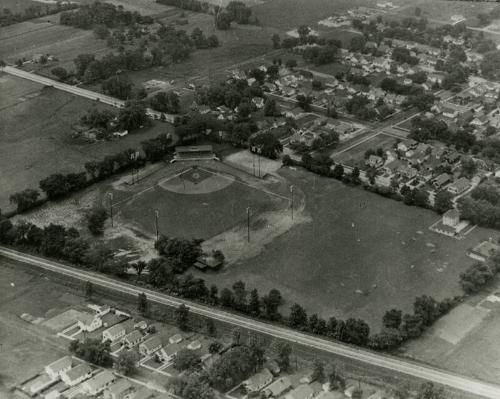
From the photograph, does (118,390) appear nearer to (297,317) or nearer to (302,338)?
(302,338)

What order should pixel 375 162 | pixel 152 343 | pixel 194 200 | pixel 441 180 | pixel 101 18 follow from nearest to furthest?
pixel 152 343, pixel 194 200, pixel 441 180, pixel 375 162, pixel 101 18

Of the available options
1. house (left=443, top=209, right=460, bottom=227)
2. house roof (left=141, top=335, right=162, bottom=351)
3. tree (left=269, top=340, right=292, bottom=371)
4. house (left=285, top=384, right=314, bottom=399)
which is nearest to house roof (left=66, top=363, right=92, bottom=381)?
house roof (left=141, top=335, right=162, bottom=351)

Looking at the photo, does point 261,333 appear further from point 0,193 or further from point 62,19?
point 62,19

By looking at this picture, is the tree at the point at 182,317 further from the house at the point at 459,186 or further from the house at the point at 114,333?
the house at the point at 459,186

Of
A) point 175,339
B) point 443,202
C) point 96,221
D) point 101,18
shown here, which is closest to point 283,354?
point 175,339

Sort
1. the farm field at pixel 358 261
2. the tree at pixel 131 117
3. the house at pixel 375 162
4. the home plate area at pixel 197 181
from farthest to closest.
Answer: the tree at pixel 131 117 < the house at pixel 375 162 < the home plate area at pixel 197 181 < the farm field at pixel 358 261

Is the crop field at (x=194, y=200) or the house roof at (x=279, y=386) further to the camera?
the crop field at (x=194, y=200)

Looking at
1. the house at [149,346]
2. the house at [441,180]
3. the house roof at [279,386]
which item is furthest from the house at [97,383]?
the house at [441,180]

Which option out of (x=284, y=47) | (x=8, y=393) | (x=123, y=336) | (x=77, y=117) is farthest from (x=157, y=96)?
(x=8, y=393)

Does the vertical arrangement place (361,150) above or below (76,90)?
below
